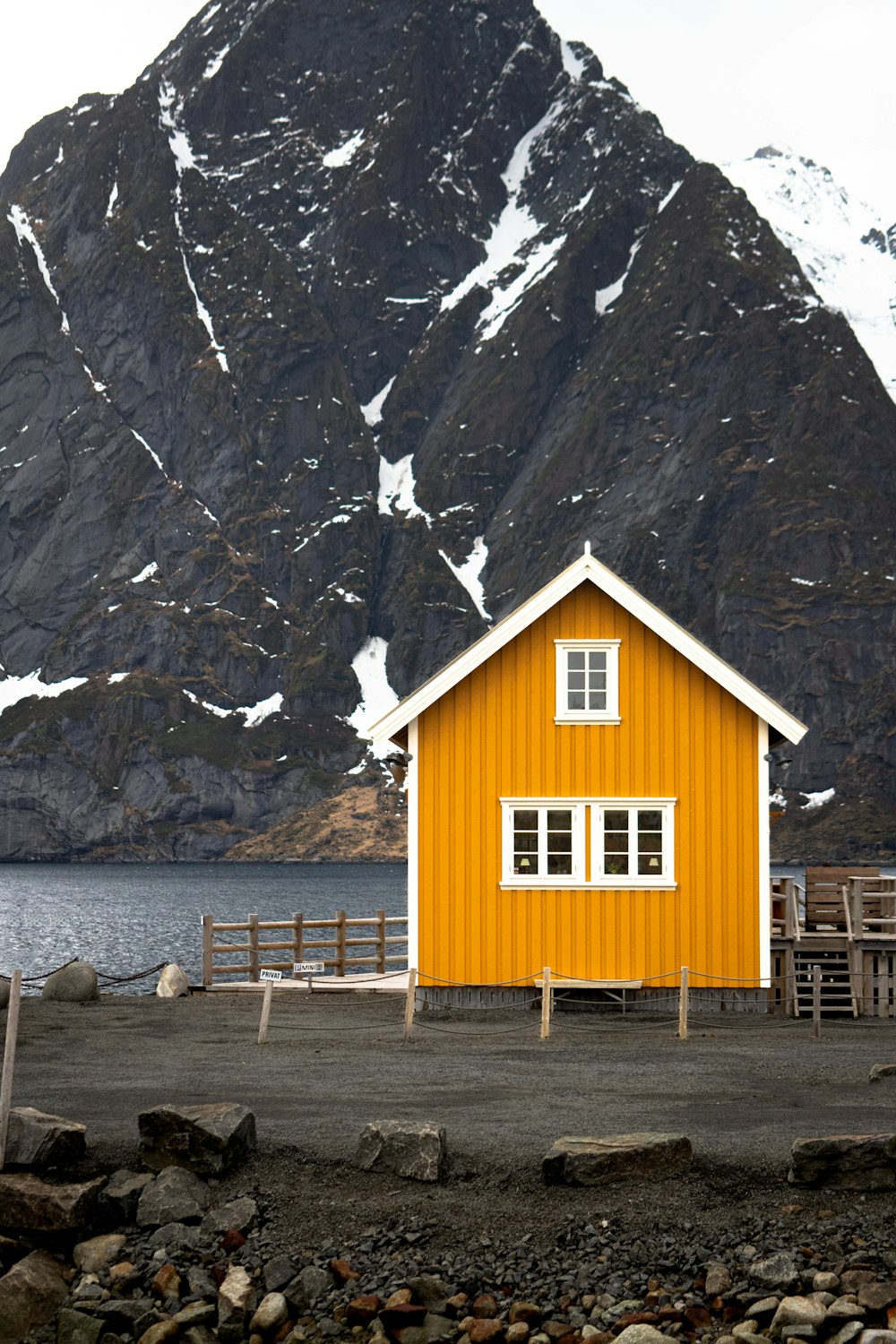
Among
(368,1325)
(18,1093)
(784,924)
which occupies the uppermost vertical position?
(784,924)

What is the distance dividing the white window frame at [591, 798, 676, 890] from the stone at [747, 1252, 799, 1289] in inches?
584

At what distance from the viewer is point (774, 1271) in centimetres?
1285

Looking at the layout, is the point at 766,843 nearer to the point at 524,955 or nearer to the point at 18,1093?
the point at 524,955

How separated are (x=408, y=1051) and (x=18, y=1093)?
585cm

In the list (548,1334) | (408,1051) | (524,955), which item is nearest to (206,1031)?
(408,1051)

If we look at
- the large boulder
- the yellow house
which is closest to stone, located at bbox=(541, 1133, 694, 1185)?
the yellow house

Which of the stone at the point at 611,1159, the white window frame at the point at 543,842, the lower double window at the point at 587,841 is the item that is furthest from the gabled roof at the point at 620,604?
the stone at the point at 611,1159

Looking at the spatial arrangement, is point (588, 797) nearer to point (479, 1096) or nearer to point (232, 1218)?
point (479, 1096)

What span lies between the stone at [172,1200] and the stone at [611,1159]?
3298 millimetres

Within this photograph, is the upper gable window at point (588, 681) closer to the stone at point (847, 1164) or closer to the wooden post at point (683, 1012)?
the wooden post at point (683, 1012)

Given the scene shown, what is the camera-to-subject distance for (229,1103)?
1568 centimetres

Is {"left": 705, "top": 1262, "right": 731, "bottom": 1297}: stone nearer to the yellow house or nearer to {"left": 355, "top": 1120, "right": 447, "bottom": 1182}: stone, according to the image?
{"left": 355, "top": 1120, "right": 447, "bottom": 1182}: stone

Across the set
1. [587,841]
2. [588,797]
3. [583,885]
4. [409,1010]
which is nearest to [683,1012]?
[409,1010]

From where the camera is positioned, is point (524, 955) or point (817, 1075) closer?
point (817, 1075)
